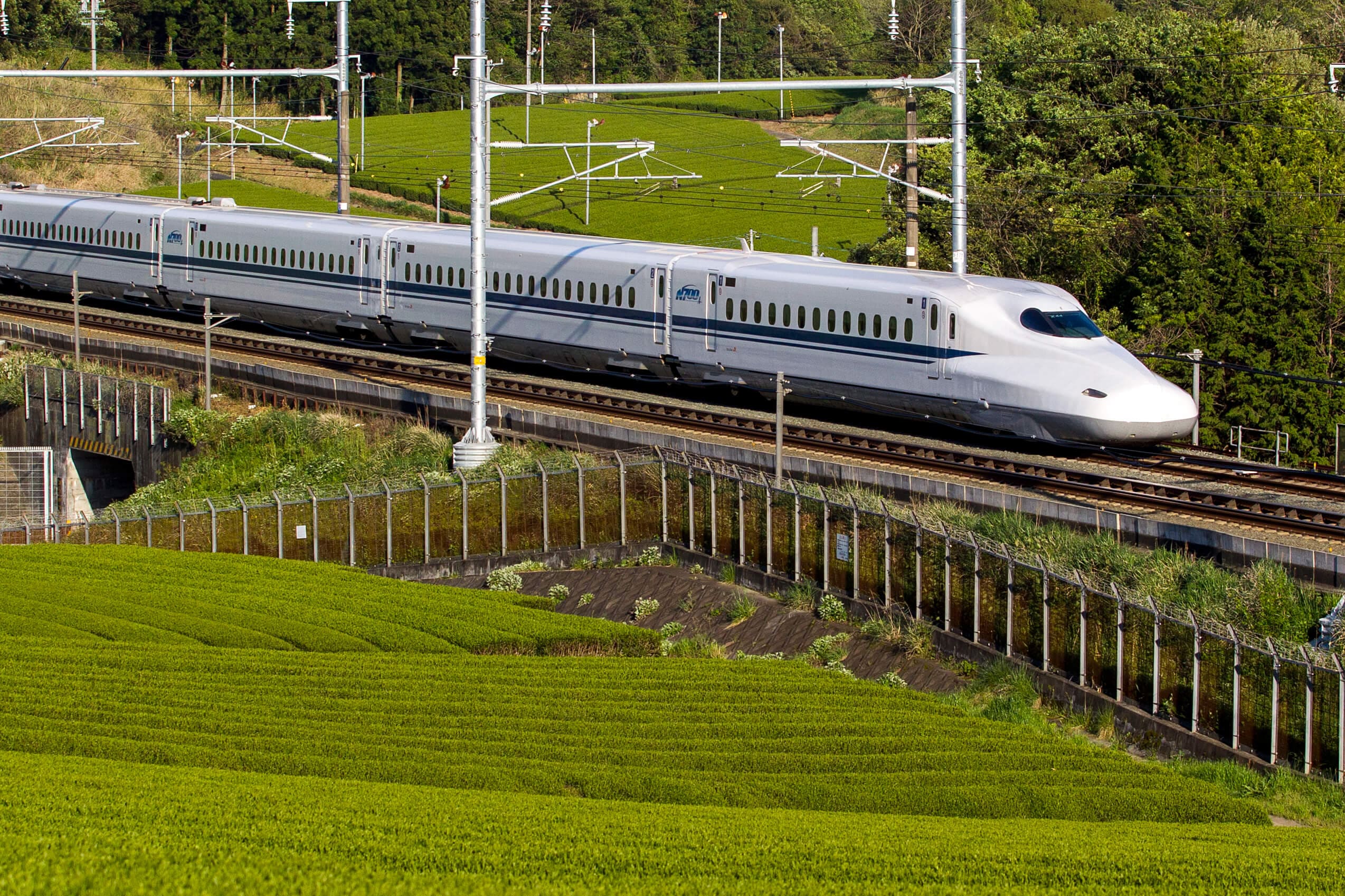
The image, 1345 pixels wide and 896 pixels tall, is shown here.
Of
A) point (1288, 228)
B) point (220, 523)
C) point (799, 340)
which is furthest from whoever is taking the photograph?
point (1288, 228)

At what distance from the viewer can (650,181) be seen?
4429 inches

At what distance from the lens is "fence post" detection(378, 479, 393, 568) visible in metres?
32.0

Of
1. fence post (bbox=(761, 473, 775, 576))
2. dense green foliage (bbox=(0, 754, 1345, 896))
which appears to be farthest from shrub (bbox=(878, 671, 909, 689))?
dense green foliage (bbox=(0, 754, 1345, 896))

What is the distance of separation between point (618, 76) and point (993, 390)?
326 ft

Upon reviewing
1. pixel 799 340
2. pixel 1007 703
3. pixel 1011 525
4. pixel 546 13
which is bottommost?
pixel 1007 703

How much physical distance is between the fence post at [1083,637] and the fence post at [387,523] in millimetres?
14548

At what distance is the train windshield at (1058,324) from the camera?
102ft

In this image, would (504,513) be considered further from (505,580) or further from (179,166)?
(179,166)

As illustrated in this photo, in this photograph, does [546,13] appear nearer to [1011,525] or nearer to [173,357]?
[173,357]

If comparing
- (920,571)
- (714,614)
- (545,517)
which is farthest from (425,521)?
(920,571)

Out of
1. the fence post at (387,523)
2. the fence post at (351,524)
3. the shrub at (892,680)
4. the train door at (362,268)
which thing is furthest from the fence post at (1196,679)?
the train door at (362,268)

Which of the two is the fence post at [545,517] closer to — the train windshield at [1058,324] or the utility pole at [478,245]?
the utility pole at [478,245]

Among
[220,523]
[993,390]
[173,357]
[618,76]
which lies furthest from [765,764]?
[618,76]

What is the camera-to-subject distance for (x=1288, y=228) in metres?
56.8
